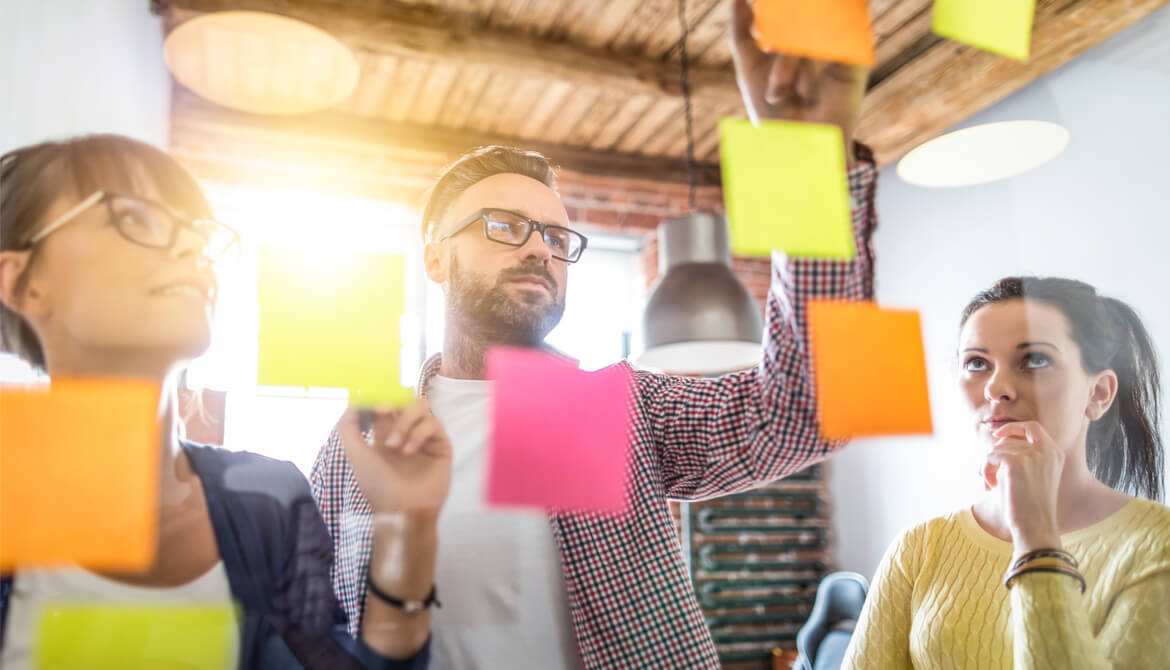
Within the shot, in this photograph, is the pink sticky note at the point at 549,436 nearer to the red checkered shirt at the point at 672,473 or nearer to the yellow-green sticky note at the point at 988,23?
the red checkered shirt at the point at 672,473

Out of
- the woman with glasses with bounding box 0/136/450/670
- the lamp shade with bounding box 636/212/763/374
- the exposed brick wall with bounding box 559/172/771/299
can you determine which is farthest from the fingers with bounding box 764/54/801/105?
the lamp shade with bounding box 636/212/763/374

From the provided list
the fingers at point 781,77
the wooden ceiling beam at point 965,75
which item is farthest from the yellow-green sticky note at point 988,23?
the fingers at point 781,77

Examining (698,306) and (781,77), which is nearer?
(781,77)

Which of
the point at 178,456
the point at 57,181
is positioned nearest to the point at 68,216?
the point at 57,181

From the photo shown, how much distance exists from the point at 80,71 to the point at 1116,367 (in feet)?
2.76

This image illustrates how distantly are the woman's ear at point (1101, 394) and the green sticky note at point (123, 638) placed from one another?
2.20 feet

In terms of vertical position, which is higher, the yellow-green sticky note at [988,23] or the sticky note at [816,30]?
the yellow-green sticky note at [988,23]

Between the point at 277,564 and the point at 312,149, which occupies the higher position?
the point at 312,149

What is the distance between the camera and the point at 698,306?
1.48 metres

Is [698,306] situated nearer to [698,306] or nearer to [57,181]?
[698,306]

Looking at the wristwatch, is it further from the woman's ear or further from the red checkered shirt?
the woman's ear

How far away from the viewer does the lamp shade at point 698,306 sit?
147 cm

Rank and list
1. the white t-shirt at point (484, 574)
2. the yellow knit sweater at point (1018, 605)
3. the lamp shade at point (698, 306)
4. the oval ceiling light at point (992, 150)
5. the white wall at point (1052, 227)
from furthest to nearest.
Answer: the lamp shade at point (698, 306) < the oval ceiling light at point (992, 150) < the white wall at point (1052, 227) < the yellow knit sweater at point (1018, 605) < the white t-shirt at point (484, 574)

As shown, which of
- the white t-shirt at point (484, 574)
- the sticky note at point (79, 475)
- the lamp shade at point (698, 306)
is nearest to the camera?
the sticky note at point (79, 475)
